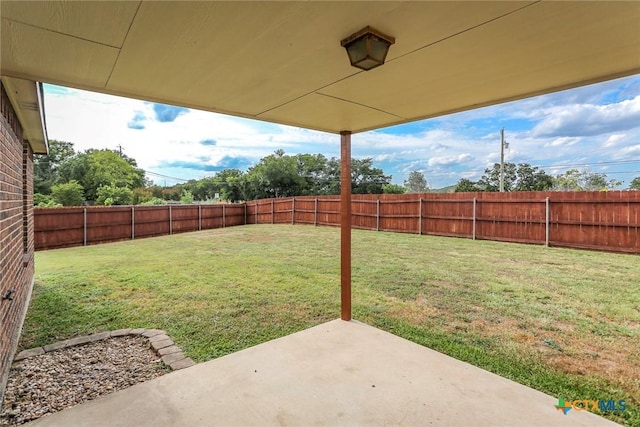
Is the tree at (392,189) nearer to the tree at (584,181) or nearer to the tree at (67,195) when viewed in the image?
the tree at (584,181)

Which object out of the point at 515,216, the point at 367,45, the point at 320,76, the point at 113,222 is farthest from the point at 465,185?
the point at 367,45

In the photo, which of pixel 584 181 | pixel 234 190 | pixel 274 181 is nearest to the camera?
pixel 584 181

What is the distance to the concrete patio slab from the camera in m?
1.78

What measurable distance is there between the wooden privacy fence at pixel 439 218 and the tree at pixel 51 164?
18.8m

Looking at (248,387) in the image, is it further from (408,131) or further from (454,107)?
(408,131)

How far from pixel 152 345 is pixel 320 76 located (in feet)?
8.89

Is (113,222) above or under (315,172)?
under

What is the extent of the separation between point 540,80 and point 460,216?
8.55m

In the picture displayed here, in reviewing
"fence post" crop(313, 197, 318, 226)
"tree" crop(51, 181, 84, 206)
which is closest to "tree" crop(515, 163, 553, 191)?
"fence post" crop(313, 197, 318, 226)

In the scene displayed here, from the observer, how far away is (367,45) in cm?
143

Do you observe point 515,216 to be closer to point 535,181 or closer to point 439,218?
point 439,218

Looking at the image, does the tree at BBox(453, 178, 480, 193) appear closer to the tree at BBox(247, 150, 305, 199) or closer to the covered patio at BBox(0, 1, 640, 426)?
the tree at BBox(247, 150, 305, 199)

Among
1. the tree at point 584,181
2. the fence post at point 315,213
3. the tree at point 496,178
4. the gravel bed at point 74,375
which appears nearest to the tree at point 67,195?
the fence post at point 315,213

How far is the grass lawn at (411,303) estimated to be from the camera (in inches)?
104
